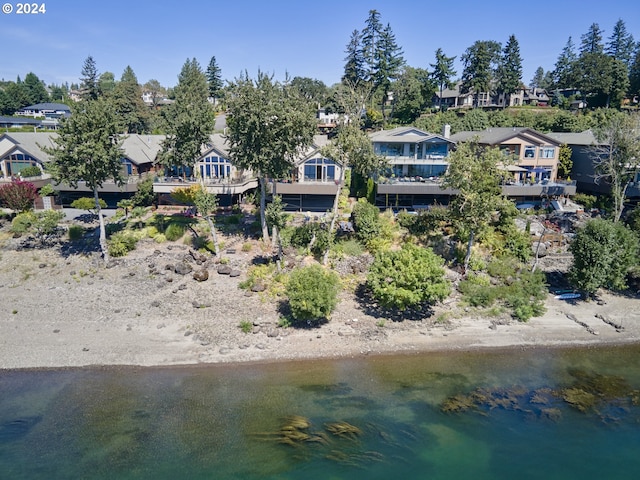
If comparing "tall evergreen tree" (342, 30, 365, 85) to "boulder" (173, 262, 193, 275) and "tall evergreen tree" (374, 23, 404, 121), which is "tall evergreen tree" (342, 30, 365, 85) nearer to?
"tall evergreen tree" (374, 23, 404, 121)

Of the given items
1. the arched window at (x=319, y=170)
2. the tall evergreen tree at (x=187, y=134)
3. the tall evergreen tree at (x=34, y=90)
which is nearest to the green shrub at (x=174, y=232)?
the tall evergreen tree at (x=187, y=134)

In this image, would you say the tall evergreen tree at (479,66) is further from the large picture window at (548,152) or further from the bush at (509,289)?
the bush at (509,289)

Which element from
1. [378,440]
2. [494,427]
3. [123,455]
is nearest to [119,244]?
[123,455]

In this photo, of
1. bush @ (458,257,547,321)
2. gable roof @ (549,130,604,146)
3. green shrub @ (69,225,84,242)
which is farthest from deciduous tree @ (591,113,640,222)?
green shrub @ (69,225,84,242)

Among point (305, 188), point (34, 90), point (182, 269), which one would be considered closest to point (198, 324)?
point (182, 269)

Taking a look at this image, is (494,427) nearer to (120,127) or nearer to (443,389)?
(443,389)

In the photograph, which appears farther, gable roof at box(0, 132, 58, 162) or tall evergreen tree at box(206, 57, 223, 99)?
tall evergreen tree at box(206, 57, 223, 99)

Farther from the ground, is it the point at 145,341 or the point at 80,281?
the point at 80,281
